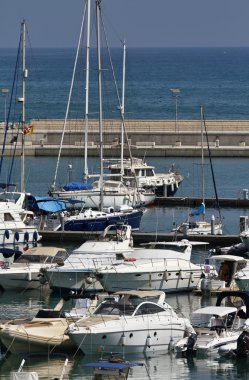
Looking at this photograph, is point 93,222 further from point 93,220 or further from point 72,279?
point 72,279

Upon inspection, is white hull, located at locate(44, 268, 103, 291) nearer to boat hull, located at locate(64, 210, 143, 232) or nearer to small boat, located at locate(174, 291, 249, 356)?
small boat, located at locate(174, 291, 249, 356)

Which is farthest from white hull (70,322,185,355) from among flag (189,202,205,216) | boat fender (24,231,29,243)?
flag (189,202,205,216)

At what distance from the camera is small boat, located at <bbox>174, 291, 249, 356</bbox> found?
1393 inches

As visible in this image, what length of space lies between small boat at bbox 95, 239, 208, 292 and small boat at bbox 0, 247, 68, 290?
1.93 m

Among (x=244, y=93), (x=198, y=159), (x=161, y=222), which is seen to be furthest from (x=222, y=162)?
(x=244, y=93)

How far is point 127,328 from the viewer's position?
3491cm

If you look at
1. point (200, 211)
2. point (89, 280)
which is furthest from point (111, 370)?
point (200, 211)

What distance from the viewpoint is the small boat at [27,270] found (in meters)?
44.0

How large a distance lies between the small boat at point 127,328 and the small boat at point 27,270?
8.17 meters

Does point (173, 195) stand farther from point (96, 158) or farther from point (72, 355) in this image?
point (72, 355)

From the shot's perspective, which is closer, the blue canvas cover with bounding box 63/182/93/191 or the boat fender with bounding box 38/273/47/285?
the boat fender with bounding box 38/273/47/285

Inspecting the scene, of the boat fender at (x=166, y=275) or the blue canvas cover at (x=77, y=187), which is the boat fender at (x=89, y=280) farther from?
the blue canvas cover at (x=77, y=187)

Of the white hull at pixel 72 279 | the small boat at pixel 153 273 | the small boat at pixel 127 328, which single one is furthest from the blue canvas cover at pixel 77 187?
the small boat at pixel 127 328

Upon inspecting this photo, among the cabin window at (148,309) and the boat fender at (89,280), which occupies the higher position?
the cabin window at (148,309)
